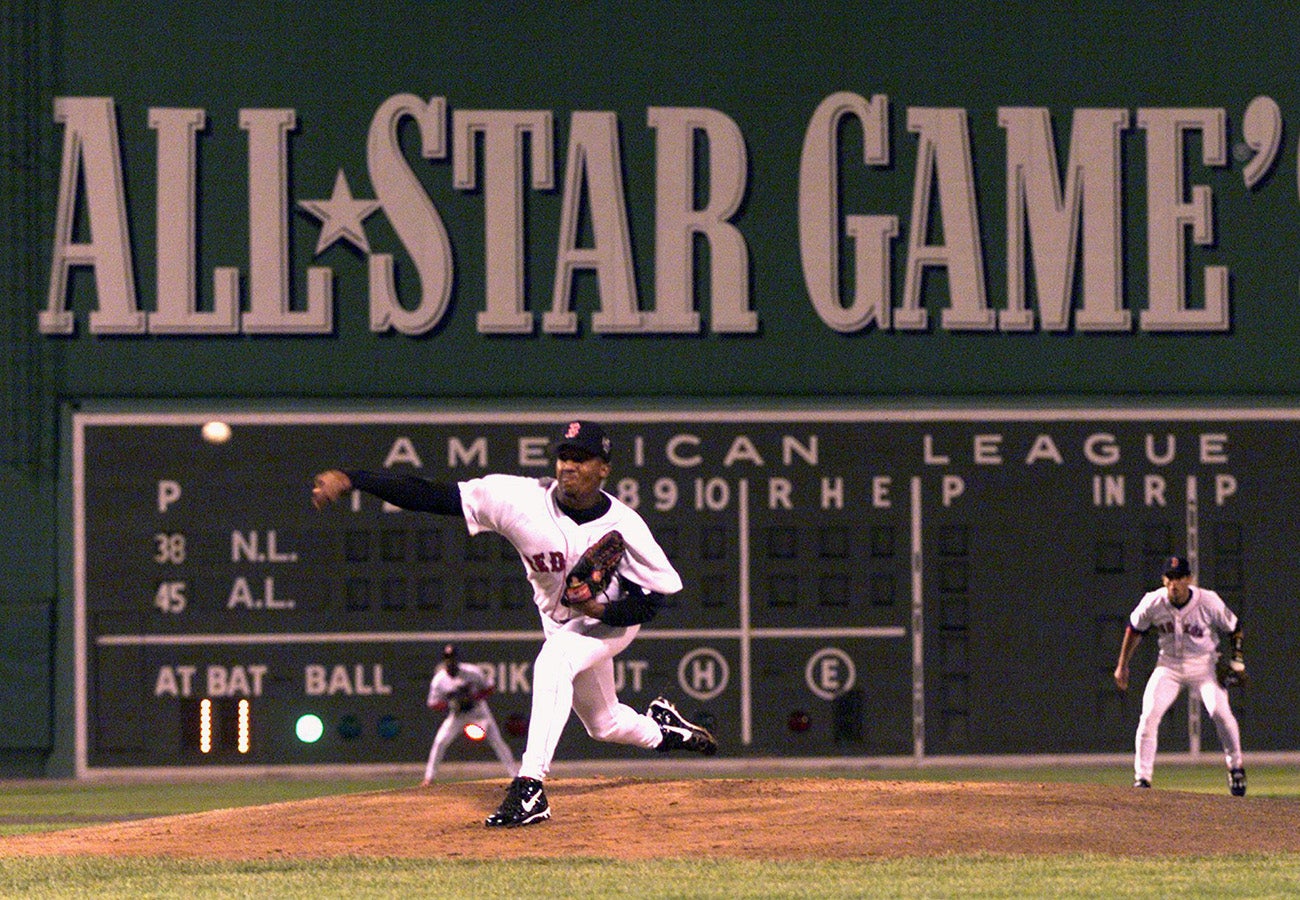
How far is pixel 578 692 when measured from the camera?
351 inches

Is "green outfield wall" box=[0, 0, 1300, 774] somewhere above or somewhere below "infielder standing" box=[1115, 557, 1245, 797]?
above

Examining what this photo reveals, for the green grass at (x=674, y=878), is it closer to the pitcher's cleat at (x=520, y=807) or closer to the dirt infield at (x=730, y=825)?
the dirt infield at (x=730, y=825)

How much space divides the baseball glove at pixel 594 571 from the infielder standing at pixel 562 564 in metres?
0.04

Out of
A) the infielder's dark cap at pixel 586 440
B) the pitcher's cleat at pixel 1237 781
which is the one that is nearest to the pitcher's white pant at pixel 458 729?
the pitcher's cleat at pixel 1237 781

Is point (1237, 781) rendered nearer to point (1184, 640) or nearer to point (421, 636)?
point (1184, 640)

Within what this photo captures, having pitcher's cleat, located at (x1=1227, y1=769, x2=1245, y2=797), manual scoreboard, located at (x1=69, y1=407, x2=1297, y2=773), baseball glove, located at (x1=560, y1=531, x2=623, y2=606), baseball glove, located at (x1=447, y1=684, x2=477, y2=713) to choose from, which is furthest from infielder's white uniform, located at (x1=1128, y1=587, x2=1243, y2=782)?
baseball glove, located at (x1=560, y1=531, x2=623, y2=606)

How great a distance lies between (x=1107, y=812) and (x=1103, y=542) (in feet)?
21.0

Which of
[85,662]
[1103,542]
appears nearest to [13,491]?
[85,662]

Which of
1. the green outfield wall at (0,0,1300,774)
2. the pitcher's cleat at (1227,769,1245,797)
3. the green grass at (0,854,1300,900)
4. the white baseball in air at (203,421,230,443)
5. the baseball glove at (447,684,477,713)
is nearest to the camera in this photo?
the green grass at (0,854,1300,900)

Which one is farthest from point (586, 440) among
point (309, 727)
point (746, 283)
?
point (746, 283)

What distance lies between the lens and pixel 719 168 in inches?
608

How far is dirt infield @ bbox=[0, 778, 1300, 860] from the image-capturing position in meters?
8.09

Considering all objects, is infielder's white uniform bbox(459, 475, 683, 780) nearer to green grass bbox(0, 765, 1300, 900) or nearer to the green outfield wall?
green grass bbox(0, 765, 1300, 900)

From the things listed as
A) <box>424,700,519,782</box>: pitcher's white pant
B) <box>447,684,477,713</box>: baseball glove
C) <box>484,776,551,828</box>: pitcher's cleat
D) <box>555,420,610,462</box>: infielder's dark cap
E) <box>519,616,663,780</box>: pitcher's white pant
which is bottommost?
<box>424,700,519,782</box>: pitcher's white pant
